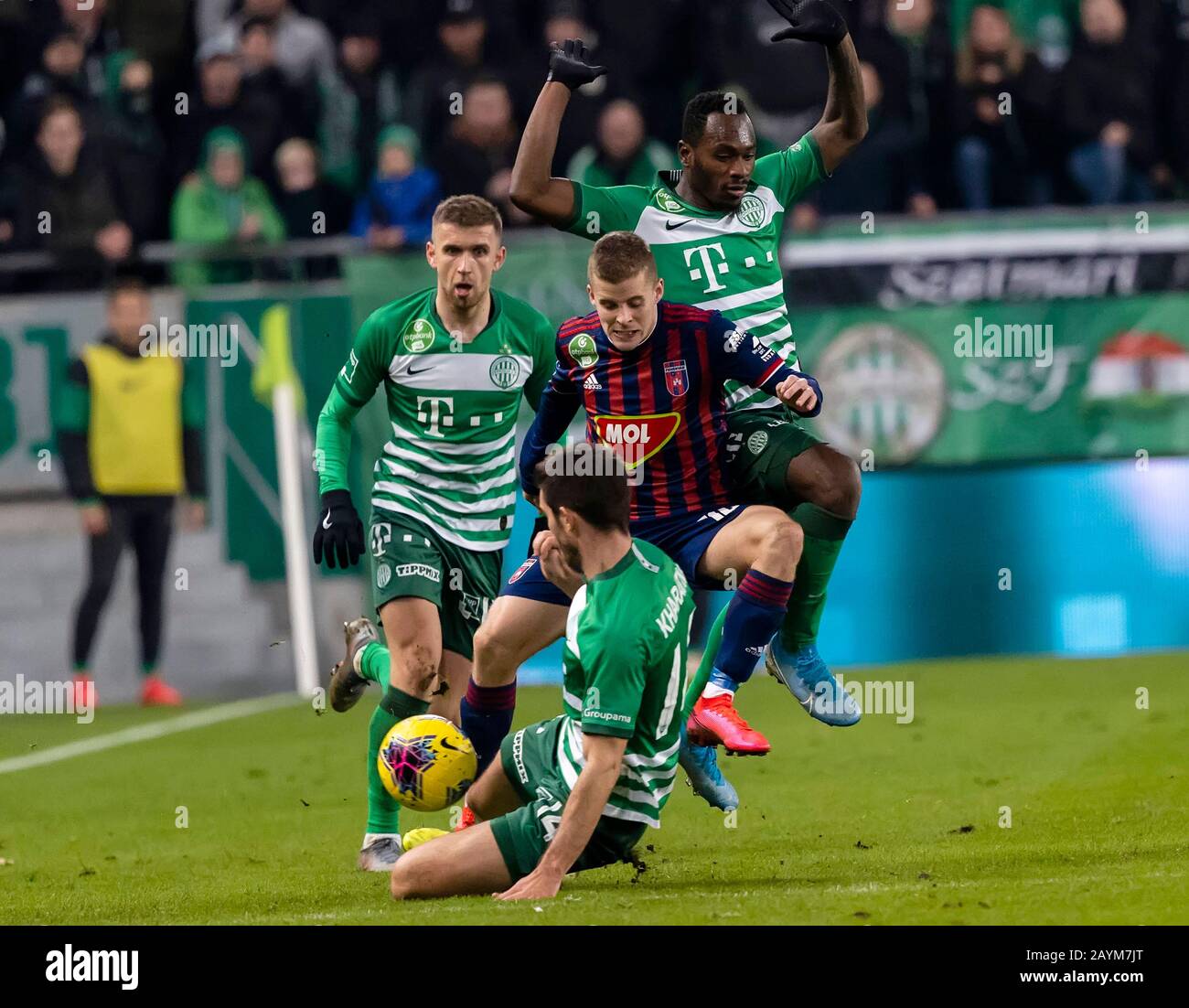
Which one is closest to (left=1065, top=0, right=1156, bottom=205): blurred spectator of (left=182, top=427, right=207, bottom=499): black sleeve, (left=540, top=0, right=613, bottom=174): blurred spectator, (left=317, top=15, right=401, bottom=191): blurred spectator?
(left=540, top=0, right=613, bottom=174): blurred spectator

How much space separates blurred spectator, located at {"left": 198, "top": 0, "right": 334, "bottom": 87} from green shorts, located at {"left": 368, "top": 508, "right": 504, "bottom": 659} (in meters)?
7.90

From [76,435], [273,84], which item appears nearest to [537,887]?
[76,435]

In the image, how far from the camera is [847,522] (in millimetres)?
7531

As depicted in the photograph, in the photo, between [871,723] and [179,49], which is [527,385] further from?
[179,49]

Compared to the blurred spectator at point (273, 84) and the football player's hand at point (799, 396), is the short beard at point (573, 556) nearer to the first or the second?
the football player's hand at point (799, 396)

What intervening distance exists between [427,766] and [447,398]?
1524mm

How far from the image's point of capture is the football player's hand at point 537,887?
6.08 meters

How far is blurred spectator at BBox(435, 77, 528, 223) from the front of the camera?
14.2m

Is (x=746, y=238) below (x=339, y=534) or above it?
above

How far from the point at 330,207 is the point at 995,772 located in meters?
7.33

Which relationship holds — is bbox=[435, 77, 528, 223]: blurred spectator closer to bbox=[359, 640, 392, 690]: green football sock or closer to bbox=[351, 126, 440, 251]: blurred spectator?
bbox=[351, 126, 440, 251]: blurred spectator

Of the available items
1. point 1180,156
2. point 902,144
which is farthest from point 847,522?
point 1180,156

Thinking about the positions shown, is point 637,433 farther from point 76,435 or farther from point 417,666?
point 76,435

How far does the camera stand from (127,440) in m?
13.8
